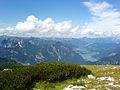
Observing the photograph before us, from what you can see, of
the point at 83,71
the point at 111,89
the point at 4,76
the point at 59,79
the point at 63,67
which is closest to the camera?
the point at 111,89

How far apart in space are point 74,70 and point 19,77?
7293 mm

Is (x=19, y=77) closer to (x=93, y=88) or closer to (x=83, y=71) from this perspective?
(x=93, y=88)

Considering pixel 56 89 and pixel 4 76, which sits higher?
pixel 4 76

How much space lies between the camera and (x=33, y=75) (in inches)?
795

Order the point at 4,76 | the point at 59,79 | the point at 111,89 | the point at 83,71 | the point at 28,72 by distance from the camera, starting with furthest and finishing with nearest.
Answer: the point at 83,71 < the point at 59,79 < the point at 28,72 < the point at 4,76 < the point at 111,89

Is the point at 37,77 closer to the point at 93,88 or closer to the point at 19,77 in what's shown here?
the point at 19,77

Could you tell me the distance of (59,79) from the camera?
22.2 metres

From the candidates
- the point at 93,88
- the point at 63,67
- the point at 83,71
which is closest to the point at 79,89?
the point at 93,88

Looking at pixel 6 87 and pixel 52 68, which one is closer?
pixel 6 87

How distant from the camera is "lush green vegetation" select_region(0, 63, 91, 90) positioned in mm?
17391

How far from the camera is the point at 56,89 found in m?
18.5

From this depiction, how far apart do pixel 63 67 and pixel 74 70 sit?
127cm

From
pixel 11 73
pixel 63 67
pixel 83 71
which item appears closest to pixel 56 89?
pixel 11 73

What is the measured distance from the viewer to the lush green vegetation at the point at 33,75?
57.1 ft
